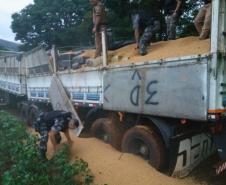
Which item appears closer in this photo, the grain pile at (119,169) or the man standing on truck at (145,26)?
the grain pile at (119,169)

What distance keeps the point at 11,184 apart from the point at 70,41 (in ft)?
69.9

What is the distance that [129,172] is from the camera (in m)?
5.30

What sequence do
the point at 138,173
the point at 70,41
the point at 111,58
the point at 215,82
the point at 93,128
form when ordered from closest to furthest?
the point at 215,82 < the point at 138,173 < the point at 111,58 < the point at 93,128 < the point at 70,41

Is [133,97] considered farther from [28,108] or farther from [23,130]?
[28,108]

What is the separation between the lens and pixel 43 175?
528 centimetres

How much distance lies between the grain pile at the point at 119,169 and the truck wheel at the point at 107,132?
0.14 m

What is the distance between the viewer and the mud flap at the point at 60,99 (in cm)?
748

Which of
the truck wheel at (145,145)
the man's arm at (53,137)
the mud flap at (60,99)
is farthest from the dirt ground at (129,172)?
the mud flap at (60,99)

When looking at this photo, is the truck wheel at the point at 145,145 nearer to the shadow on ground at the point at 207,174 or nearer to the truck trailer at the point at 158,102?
the truck trailer at the point at 158,102

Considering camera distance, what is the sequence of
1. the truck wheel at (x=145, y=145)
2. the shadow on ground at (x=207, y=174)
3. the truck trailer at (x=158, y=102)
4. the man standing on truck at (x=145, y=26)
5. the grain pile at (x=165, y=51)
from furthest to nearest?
the man standing on truck at (x=145, y=26)
the truck wheel at (x=145, y=145)
the shadow on ground at (x=207, y=174)
the grain pile at (x=165, y=51)
the truck trailer at (x=158, y=102)

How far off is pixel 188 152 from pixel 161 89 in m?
1.10

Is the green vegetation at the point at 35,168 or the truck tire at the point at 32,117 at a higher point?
the truck tire at the point at 32,117

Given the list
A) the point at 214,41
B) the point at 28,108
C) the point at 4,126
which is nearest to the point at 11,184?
the point at 4,126

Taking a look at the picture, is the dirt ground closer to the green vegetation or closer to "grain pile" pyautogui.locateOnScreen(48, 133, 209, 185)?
"grain pile" pyautogui.locateOnScreen(48, 133, 209, 185)
